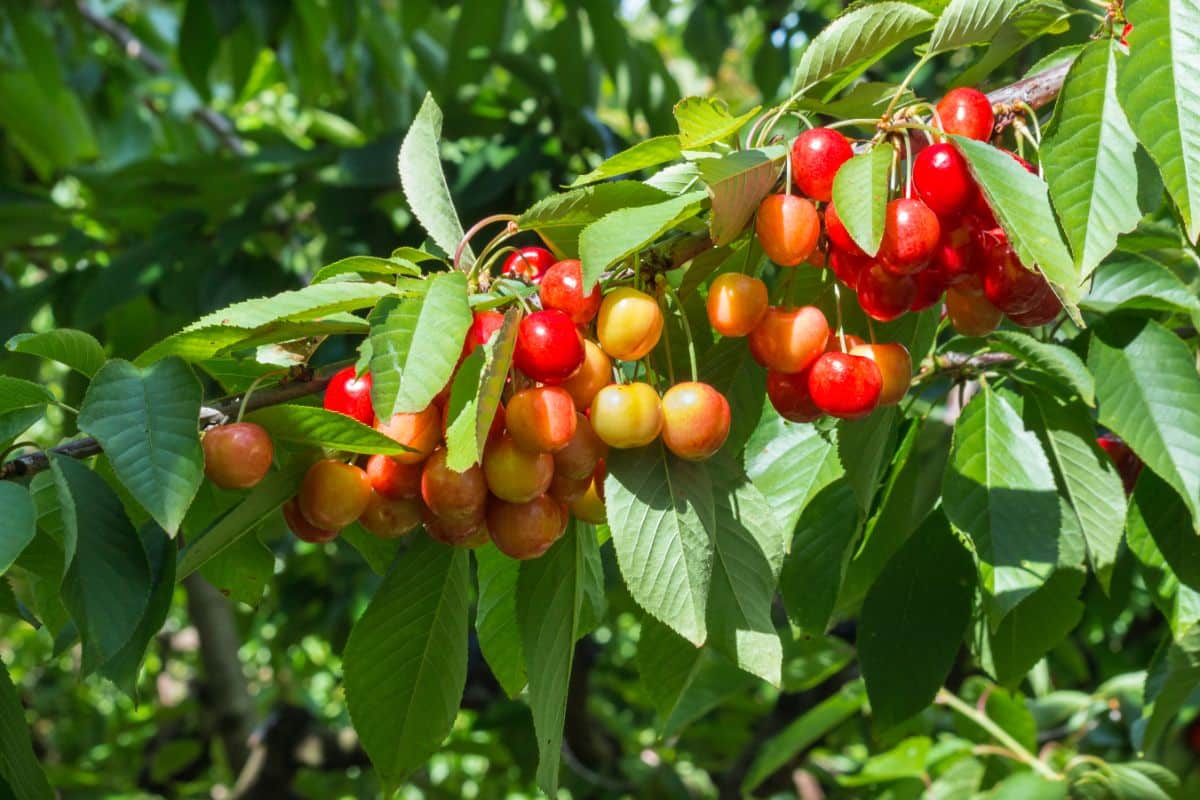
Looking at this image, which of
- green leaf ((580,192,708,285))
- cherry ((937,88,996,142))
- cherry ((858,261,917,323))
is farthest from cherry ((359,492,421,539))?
cherry ((937,88,996,142))

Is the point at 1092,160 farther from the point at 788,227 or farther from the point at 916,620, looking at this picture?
the point at 916,620

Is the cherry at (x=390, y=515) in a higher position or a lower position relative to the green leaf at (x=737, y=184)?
lower

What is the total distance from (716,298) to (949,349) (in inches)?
19.6

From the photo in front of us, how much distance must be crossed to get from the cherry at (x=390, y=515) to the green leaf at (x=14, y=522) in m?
0.22

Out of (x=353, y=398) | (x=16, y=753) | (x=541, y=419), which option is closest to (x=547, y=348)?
(x=541, y=419)

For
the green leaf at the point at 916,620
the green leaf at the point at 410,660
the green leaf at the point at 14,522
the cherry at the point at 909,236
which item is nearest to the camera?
the green leaf at the point at 14,522

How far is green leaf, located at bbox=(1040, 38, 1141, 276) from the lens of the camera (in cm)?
81

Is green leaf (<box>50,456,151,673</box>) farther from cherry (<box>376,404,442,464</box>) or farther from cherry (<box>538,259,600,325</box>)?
cherry (<box>538,259,600,325</box>)

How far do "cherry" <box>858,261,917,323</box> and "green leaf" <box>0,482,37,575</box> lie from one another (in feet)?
1.85

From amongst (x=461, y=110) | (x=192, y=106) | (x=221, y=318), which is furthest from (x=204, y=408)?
(x=192, y=106)

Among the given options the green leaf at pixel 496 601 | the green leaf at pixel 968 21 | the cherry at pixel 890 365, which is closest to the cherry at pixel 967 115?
the green leaf at pixel 968 21

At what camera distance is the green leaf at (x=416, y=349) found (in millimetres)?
744

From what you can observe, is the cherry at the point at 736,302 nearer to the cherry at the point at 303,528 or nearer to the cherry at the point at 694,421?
the cherry at the point at 694,421

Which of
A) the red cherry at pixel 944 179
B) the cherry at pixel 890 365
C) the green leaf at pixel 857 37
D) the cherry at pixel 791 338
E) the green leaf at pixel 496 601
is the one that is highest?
the green leaf at pixel 857 37
